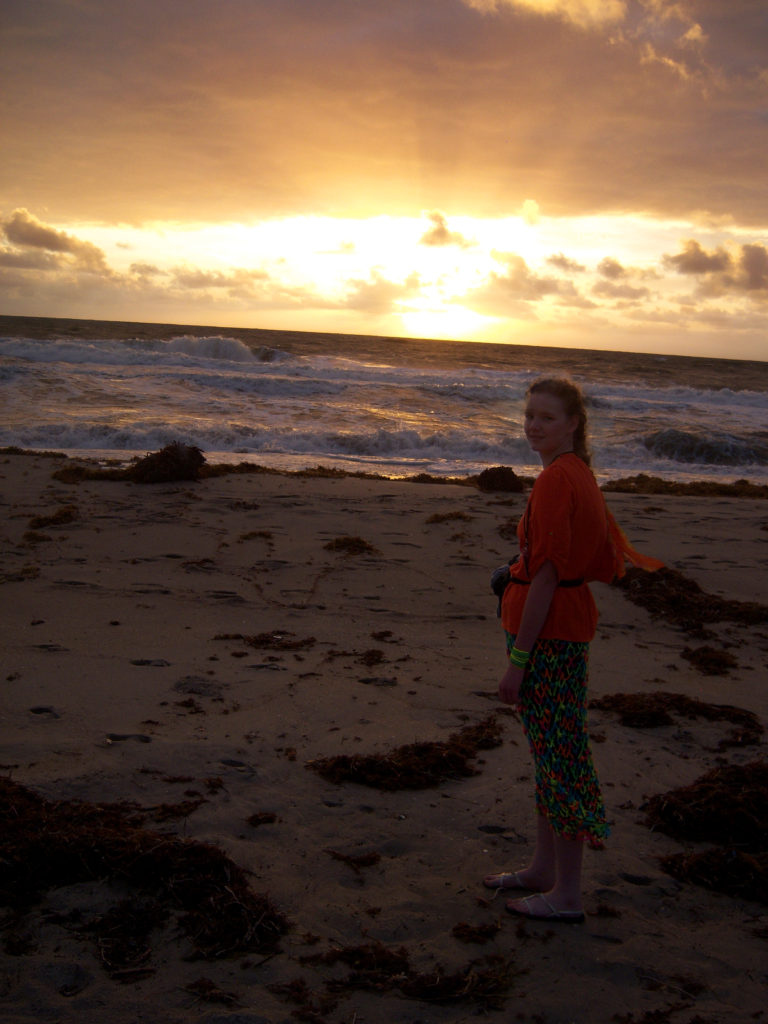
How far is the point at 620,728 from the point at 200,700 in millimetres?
2188

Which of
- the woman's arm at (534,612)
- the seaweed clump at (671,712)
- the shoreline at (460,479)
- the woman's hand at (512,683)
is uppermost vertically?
the woman's arm at (534,612)

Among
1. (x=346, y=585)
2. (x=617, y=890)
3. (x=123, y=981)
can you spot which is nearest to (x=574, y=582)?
(x=617, y=890)

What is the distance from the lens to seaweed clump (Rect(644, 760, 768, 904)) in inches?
105

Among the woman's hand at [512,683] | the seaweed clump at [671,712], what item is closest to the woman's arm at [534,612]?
the woman's hand at [512,683]

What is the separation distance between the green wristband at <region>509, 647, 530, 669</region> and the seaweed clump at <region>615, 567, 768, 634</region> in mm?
3266

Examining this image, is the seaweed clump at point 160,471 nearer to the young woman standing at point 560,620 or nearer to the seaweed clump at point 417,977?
the young woman standing at point 560,620

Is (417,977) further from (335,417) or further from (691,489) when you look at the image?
(335,417)

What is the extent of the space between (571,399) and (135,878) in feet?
7.00

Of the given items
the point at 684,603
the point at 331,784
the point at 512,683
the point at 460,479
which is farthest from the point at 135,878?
the point at 460,479

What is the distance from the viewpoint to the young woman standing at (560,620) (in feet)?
7.47

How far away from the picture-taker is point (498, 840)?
9.61ft

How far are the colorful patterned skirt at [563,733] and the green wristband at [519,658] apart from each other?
0.26ft

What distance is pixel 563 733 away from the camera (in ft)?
7.90

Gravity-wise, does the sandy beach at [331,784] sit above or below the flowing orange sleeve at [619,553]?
below
